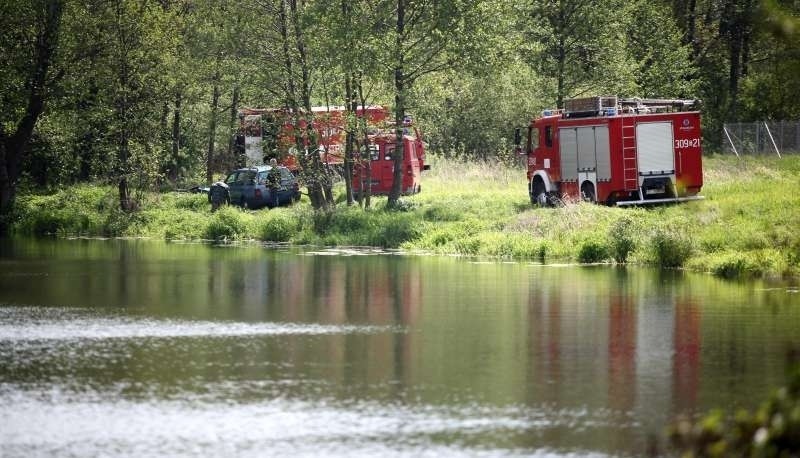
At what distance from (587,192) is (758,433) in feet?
124

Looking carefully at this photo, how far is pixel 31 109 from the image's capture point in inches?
2163

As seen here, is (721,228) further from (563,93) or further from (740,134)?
(740,134)

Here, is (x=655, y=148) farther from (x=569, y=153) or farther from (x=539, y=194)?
(x=539, y=194)

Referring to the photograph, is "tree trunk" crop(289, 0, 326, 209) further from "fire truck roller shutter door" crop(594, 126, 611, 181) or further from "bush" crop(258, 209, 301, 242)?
"fire truck roller shutter door" crop(594, 126, 611, 181)

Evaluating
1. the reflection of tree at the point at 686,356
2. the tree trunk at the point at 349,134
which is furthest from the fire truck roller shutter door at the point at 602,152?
the reflection of tree at the point at 686,356

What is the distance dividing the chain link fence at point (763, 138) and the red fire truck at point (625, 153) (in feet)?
59.6

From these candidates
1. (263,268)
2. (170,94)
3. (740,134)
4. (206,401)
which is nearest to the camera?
(206,401)

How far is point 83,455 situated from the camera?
14320mm

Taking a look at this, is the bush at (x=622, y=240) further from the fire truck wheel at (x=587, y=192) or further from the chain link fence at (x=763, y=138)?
the chain link fence at (x=763, y=138)

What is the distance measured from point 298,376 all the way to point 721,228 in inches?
851

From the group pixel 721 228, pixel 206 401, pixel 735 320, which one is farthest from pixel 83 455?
pixel 721 228

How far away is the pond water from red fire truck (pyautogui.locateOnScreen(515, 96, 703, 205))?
9.16m

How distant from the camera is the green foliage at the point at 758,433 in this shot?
26.1 ft

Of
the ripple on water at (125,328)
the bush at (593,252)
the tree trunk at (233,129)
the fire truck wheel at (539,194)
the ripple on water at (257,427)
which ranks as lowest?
the ripple on water at (257,427)
